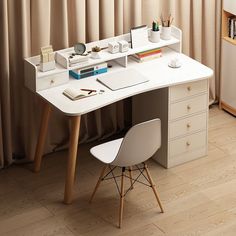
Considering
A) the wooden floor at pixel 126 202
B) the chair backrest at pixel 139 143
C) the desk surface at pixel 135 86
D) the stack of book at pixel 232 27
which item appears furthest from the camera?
the stack of book at pixel 232 27

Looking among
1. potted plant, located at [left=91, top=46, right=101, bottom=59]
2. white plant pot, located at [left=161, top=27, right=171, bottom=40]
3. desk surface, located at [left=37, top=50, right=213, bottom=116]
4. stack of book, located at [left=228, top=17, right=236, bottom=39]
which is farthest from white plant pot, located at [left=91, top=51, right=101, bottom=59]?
stack of book, located at [left=228, top=17, right=236, bottom=39]

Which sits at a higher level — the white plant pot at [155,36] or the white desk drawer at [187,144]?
the white plant pot at [155,36]

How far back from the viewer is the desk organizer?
4.59 metres

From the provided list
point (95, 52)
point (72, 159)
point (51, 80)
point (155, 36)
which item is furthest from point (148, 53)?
point (72, 159)

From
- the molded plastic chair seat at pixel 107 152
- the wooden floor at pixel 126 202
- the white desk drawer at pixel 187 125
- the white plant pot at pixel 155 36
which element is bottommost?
the wooden floor at pixel 126 202

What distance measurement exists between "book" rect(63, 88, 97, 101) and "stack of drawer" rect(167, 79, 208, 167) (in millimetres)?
557

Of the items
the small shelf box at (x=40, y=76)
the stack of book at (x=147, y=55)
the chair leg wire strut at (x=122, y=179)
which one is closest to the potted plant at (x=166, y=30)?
the stack of book at (x=147, y=55)

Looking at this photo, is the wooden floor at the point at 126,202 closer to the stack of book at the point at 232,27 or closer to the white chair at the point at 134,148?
the white chair at the point at 134,148

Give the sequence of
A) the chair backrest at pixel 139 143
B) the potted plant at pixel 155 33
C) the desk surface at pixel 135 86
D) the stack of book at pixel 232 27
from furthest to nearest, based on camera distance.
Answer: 1. the stack of book at pixel 232 27
2. the potted plant at pixel 155 33
3. the desk surface at pixel 135 86
4. the chair backrest at pixel 139 143

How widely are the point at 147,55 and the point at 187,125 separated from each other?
0.58m

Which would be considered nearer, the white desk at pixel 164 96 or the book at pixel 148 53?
the white desk at pixel 164 96

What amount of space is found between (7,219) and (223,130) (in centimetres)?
194

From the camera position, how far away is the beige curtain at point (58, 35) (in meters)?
4.70

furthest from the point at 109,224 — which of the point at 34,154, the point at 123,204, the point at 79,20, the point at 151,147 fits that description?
the point at 79,20
